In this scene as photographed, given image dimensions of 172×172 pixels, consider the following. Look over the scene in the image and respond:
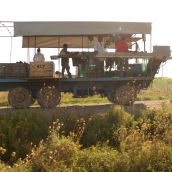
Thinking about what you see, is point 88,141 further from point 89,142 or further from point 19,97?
point 19,97

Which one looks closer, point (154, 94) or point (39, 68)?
point (39, 68)

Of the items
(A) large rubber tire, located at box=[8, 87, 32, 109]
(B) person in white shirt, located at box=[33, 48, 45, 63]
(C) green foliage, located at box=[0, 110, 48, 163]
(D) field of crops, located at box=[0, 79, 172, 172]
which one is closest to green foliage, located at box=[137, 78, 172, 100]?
(B) person in white shirt, located at box=[33, 48, 45, 63]

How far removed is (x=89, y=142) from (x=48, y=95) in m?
5.95

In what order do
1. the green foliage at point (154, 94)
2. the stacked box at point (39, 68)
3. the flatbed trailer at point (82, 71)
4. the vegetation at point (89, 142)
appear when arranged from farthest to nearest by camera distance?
the green foliage at point (154, 94), the flatbed trailer at point (82, 71), the stacked box at point (39, 68), the vegetation at point (89, 142)

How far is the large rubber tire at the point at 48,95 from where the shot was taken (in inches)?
723

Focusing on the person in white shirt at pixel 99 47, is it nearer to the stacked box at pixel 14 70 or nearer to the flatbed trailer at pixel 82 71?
the flatbed trailer at pixel 82 71

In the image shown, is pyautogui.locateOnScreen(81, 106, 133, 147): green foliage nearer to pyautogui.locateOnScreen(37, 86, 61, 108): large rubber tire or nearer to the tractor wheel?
pyautogui.locateOnScreen(37, 86, 61, 108): large rubber tire

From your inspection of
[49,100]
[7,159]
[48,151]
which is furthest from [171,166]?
[49,100]

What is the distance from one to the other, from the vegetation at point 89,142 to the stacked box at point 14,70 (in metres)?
→ 4.65

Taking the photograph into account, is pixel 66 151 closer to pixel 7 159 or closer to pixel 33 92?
pixel 7 159

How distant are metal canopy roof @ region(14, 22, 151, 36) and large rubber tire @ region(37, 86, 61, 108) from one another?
2.08m

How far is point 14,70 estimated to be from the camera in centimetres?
1834

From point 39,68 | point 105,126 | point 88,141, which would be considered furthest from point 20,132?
point 39,68

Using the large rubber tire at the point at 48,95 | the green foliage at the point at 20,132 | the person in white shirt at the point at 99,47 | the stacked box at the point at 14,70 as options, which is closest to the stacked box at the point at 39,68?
the stacked box at the point at 14,70
